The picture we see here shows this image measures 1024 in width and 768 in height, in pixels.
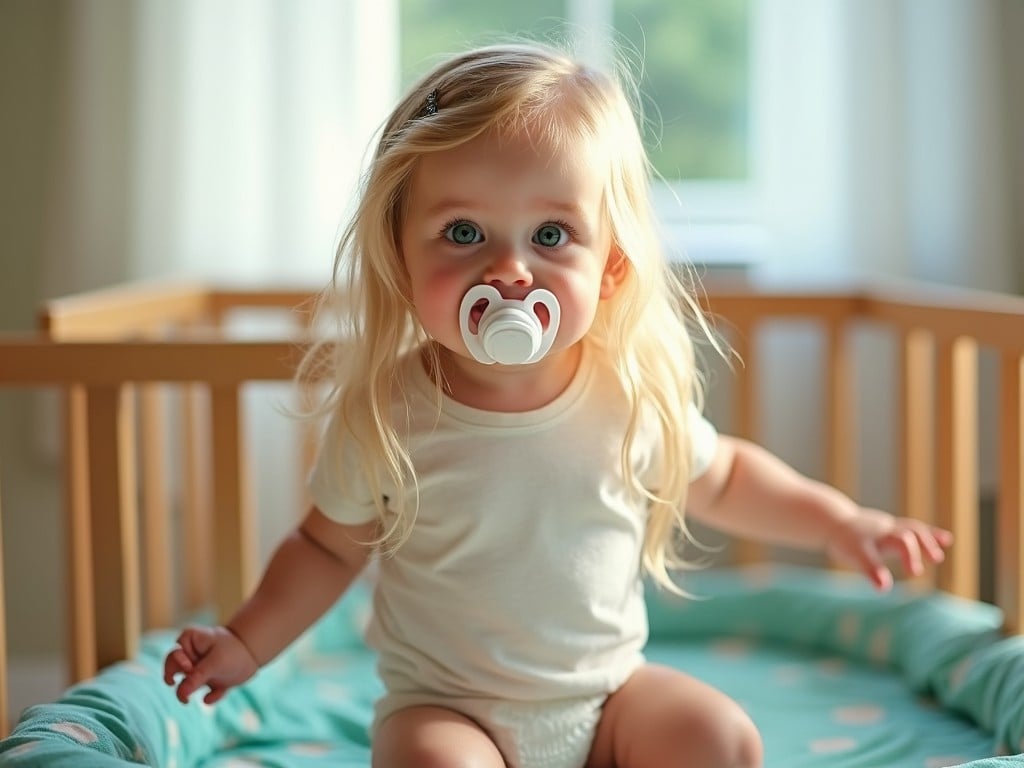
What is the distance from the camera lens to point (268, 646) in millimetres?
1012

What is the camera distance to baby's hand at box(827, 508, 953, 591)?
1.08 meters

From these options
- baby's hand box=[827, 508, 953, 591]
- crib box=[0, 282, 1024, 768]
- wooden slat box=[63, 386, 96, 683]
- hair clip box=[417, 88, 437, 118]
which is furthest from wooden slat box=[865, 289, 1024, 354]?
wooden slat box=[63, 386, 96, 683]

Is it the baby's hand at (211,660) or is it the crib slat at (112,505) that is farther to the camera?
the crib slat at (112,505)

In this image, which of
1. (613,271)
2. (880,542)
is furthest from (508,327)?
(880,542)

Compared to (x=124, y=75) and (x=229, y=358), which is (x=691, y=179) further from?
(x=229, y=358)

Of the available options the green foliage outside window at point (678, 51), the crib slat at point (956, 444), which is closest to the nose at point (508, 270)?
the crib slat at point (956, 444)

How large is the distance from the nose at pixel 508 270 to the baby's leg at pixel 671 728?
1.07ft

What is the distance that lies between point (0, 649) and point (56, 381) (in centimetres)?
23

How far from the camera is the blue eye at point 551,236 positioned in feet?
3.07

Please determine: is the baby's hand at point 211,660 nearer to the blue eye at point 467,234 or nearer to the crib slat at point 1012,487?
the blue eye at point 467,234

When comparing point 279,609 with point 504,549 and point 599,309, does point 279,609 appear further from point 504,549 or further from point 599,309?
point 599,309

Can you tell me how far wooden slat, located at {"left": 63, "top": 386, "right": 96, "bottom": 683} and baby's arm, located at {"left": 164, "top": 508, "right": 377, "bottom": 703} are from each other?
11.1 inches

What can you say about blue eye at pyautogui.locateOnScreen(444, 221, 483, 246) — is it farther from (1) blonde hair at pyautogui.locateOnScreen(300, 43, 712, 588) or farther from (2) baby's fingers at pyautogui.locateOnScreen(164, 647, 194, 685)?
(2) baby's fingers at pyautogui.locateOnScreen(164, 647, 194, 685)

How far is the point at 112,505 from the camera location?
46.4 inches
